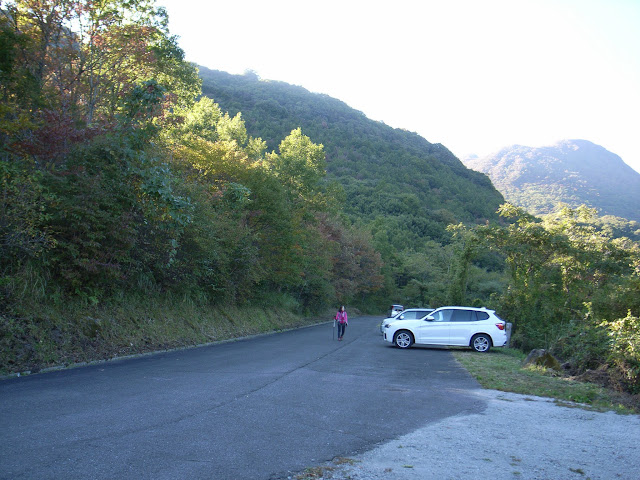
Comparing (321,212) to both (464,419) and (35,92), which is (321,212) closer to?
(35,92)

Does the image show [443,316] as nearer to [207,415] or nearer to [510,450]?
[510,450]

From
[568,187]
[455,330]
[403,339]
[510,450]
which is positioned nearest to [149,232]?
[403,339]

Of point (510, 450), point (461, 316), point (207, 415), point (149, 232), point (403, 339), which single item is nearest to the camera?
point (510, 450)

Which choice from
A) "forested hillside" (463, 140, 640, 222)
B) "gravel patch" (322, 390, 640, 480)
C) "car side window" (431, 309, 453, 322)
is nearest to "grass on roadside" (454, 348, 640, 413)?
"gravel patch" (322, 390, 640, 480)

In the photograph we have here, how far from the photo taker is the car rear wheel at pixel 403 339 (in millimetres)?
20062

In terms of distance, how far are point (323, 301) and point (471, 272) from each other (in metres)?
24.1

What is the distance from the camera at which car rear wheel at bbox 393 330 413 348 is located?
A: 65.8ft

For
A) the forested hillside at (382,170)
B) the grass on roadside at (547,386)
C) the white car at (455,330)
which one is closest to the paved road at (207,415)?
the grass on roadside at (547,386)

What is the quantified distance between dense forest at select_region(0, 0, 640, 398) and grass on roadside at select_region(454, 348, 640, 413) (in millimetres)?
984

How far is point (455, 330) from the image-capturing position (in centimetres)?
1958

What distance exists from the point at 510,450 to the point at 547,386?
222 inches

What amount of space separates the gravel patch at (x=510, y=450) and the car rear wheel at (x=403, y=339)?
1196 cm

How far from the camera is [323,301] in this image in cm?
4409

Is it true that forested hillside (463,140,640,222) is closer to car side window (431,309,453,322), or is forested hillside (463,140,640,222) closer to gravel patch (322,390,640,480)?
car side window (431,309,453,322)
